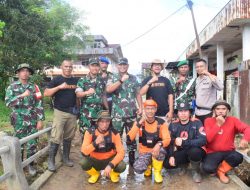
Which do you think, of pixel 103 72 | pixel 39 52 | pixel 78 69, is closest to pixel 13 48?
pixel 39 52

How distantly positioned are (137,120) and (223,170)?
63.0 inches

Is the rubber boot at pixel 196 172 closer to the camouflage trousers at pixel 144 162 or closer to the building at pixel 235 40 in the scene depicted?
the camouflage trousers at pixel 144 162

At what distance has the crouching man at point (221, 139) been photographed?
5609mm

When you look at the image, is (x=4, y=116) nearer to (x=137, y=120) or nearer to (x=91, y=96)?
(x=91, y=96)

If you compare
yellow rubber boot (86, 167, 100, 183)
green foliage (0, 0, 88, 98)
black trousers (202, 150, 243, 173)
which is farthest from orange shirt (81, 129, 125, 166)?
green foliage (0, 0, 88, 98)

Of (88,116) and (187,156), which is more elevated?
(88,116)

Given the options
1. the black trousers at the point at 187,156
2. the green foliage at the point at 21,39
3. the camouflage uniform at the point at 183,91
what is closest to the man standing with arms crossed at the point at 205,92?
the camouflage uniform at the point at 183,91

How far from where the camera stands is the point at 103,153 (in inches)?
227

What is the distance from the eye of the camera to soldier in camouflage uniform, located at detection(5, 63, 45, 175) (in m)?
5.78

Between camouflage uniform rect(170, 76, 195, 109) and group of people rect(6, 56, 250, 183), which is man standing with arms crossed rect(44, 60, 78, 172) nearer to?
group of people rect(6, 56, 250, 183)

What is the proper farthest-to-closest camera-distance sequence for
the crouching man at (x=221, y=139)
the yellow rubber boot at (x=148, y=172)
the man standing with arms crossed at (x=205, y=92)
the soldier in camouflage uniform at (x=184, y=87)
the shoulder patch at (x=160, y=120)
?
the soldier in camouflage uniform at (x=184, y=87), the man standing with arms crossed at (x=205, y=92), the yellow rubber boot at (x=148, y=172), the shoulder patch at (x=160, y=120), the crouching man at (x=221, y=139)

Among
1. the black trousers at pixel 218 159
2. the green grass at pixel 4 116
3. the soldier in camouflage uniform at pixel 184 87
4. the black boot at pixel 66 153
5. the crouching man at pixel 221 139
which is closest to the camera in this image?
the black trousers at pixel 218 159

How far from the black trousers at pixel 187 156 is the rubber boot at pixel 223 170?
0.32 meters

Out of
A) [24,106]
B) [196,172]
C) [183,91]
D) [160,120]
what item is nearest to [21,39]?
[24,106]
